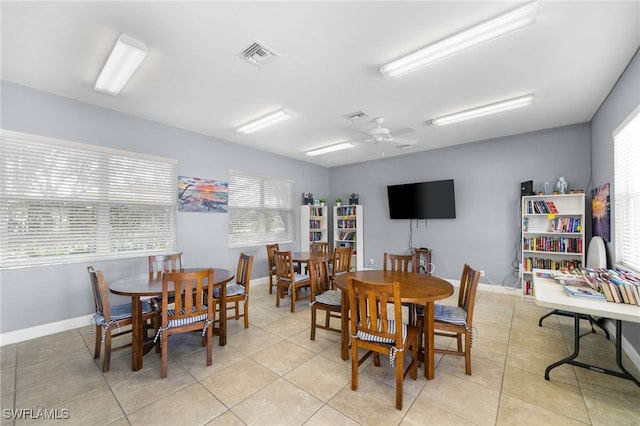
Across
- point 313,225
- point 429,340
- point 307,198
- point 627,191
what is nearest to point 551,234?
point 627,191

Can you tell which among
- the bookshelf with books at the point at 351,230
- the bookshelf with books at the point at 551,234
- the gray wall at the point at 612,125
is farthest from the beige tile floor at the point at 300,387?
the bookshelf with books at the point at 351,230

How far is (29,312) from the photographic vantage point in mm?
3092

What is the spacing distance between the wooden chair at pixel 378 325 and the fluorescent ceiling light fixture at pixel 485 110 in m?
3.08

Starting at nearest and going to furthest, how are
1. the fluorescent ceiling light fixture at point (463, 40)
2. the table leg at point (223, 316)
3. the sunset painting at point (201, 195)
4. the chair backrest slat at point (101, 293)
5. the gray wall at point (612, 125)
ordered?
the fluorescent ceiling light fixture at point (463, 40) < the chair backrest slat at point (101, 293) < the gray wall at point (612, 125) < the table leg at point (223, 316) < the sunset painting at point (201, 195)

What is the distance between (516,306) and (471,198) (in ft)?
7.00

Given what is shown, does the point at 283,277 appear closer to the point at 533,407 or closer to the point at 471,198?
the point at 533,407

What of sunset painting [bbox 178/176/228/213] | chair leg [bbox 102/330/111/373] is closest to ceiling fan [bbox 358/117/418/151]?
sunset painting [bbox 178/176/228/213]

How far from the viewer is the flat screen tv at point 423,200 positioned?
5500mm

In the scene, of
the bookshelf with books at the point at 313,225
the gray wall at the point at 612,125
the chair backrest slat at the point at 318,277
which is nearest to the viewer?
the gray wall at the point at 612,125

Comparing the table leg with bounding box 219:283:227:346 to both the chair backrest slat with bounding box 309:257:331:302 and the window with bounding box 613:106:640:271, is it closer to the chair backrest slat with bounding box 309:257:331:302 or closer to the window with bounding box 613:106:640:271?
the chair backrest slat with bounding box 309:257:331:302

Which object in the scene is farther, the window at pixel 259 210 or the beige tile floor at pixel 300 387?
the window at pixel 259 210

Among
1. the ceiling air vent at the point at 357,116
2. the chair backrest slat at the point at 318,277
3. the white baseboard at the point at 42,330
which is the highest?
the ceiling air vent at the point at 357,116

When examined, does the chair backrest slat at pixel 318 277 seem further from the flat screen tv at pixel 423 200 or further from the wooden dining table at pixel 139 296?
the flat screen tv at pixel 423 200

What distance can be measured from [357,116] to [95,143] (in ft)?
12.1
